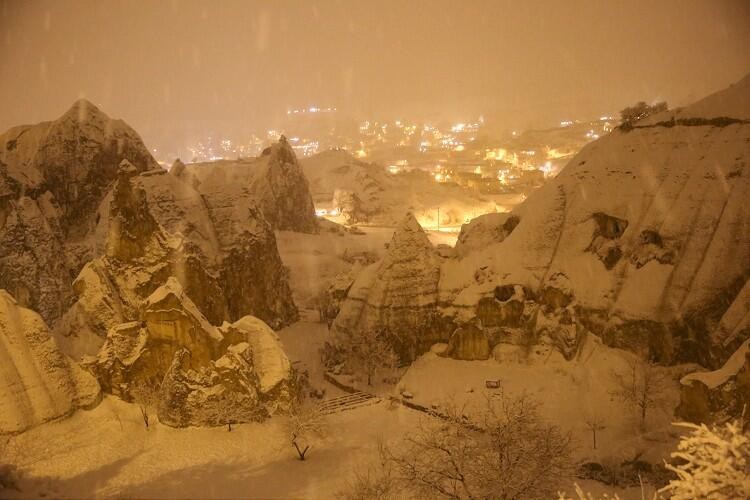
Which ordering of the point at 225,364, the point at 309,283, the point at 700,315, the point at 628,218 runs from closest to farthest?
the point at 225,364
the point at 700,315
the point at 628,218
the point at 309,283

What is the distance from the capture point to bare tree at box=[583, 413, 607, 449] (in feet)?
100

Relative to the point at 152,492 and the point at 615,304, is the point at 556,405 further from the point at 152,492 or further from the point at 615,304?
the point at 152,492

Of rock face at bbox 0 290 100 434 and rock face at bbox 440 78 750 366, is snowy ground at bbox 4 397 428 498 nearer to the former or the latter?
rock face at bbox 0 290 100 434

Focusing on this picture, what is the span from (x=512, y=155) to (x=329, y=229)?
279 feet

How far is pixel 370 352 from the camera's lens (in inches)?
1582

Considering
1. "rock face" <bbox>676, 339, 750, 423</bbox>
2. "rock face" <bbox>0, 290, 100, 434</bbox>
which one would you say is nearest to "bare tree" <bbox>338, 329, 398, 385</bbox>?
"rock face" <bbox>0, 290, 100, 434</bbox>

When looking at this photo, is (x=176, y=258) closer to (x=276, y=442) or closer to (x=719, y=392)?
(x=276, y=442)

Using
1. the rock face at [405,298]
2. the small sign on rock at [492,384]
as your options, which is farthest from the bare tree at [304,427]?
the rock face at [405,298]

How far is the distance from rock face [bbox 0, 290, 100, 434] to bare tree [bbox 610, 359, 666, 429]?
1105 inches

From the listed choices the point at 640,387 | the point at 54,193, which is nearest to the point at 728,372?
the point at 640,387

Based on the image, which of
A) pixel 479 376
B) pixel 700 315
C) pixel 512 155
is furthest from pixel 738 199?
pixel 512 155

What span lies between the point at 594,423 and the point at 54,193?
5343cm

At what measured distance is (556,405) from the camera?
3334cm

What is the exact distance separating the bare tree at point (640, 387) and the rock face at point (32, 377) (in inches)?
1105
